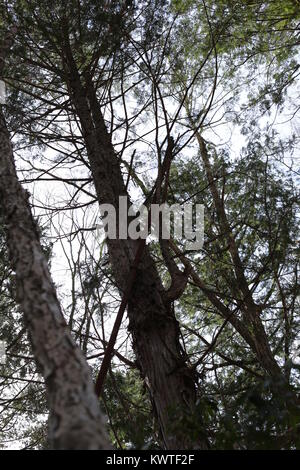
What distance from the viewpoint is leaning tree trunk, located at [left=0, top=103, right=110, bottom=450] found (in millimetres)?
1213

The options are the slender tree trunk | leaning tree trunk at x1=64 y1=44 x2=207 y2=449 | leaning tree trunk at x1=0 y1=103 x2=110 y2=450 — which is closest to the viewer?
leaning tree trunk at x1=0 y1=103 x2=110 y2=450

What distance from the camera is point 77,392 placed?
1.32 metres

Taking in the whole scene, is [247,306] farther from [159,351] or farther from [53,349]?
[53,349]

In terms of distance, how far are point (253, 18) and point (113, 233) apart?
433cm

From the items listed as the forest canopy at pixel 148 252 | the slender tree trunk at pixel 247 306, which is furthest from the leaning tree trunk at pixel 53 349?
the slender tree trunk at pixel 247 306

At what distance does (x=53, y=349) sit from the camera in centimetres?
146

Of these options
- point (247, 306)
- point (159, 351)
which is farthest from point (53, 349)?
point (247, 306)

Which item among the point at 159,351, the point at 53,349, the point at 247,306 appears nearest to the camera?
the point at 53,349

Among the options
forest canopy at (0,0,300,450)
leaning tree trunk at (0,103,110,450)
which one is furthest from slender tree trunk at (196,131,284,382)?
leaning tree trunk at (0,103,110,450)

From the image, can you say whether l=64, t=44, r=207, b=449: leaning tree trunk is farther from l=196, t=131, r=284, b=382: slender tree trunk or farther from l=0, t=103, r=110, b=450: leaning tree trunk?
l=196, t=131, r=284, b=382: slender tree trunk

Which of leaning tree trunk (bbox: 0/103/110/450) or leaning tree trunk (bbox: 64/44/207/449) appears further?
leaning tree trunk (bbox: 64/44/207/449)
